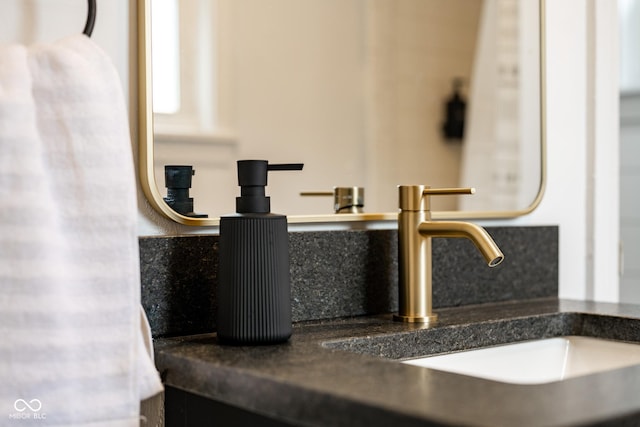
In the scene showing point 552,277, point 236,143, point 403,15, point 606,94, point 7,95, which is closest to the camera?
point 7,95

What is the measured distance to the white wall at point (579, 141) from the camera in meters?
1.38

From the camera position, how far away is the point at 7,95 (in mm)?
734

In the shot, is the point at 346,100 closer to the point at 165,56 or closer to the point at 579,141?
the point at 165,56

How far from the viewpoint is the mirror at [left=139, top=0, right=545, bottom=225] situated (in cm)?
97

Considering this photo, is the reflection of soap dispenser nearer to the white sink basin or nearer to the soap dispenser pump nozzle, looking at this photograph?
the soap dispenser pump nozzle

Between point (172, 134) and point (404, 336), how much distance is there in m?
0.34

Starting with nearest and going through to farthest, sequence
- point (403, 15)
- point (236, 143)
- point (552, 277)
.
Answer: point (236, 143) → point (403, 15) → point (552, 277)

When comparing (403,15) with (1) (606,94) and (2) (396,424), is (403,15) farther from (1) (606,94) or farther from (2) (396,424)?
(2) (396,424)

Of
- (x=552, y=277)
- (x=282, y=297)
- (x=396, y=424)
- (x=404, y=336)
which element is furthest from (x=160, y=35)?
(x=552, y=277)

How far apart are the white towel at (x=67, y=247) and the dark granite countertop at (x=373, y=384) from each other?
78 mm

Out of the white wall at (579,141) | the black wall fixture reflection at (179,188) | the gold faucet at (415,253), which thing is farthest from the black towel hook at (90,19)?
the white wall at (579,141)

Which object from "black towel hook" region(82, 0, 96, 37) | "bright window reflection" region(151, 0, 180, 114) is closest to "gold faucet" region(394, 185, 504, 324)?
"bright window reflection" region(151, 0, 180, 114)

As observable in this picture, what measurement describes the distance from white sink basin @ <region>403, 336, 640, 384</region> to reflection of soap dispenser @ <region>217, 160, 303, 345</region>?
22 cm

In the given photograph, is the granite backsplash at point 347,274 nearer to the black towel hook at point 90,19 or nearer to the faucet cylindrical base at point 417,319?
the faucet cylindrical base at point 417,319
